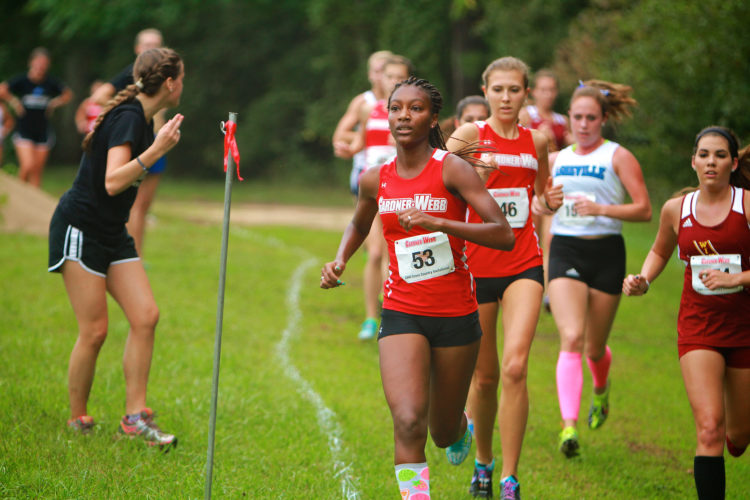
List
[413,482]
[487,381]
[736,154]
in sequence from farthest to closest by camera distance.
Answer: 1. [487,381]
2. [736,154]
3. [413,482]

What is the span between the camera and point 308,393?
22.2 ft

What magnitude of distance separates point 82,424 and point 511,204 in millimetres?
2908

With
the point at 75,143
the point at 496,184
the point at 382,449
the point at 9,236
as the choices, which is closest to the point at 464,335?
the point at 496,184

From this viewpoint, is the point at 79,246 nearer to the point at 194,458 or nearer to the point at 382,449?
the point at 194,458

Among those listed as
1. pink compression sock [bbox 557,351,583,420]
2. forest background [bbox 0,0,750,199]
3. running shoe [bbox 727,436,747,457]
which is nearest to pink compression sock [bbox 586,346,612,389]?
pink compression sock [bbox 557,351,583,420]

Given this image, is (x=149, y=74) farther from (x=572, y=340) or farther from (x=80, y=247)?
(x=572, y=340)

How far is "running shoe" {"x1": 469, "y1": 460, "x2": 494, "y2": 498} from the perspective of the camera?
500cm

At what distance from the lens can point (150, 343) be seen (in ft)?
17.7

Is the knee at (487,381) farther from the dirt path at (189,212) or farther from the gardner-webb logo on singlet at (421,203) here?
the dirt path at (189,212)

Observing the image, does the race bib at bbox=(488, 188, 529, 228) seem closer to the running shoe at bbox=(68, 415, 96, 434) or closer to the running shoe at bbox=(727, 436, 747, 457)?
the running shoe at bbox=(727, 436, 747, 457)

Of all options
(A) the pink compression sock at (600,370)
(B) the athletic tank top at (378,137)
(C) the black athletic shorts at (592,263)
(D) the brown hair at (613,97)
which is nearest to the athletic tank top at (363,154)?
(B) the athletic tank top at (378,137)

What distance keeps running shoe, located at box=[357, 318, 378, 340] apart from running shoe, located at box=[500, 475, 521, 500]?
3.88 meters

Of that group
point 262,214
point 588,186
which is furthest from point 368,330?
point 262,214

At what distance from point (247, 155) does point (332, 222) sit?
13656 mm
